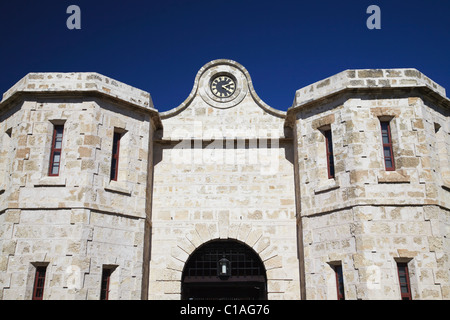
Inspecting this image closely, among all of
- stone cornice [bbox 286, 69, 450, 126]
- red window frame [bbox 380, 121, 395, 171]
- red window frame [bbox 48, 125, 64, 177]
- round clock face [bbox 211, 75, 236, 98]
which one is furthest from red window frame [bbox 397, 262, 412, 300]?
red window frame [bbox 48, 125, 64, 177]

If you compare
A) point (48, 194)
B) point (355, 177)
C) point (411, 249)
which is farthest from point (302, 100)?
point (48, 194)

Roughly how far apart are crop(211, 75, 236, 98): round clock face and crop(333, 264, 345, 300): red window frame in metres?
6.33

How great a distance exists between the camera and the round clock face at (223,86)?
1470 cm

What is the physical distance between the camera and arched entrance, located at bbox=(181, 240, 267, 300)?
13.2m

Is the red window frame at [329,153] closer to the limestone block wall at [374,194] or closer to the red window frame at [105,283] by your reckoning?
the limestone block wall at [374,194]

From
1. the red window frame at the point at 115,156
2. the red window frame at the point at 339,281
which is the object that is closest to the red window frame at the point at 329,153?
the red window frame at the point at 339,281

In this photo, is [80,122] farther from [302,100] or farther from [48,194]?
[302,100]

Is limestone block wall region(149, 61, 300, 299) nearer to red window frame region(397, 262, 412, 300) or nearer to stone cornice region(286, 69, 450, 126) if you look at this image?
stone cornice region(286, 69, 450, 126)

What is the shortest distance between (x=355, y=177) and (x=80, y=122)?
717 centimetres

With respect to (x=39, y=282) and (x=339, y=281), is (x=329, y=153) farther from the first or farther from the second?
(x=39, y=282)

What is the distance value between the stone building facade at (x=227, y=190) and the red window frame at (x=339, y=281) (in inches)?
2.5

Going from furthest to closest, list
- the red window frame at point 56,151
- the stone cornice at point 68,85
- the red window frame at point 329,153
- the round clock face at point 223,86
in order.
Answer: the round clock face at point 223,86, the red window frame at point 329,153, the stone cornice at point 68,85, the red window frame at point 56,151
